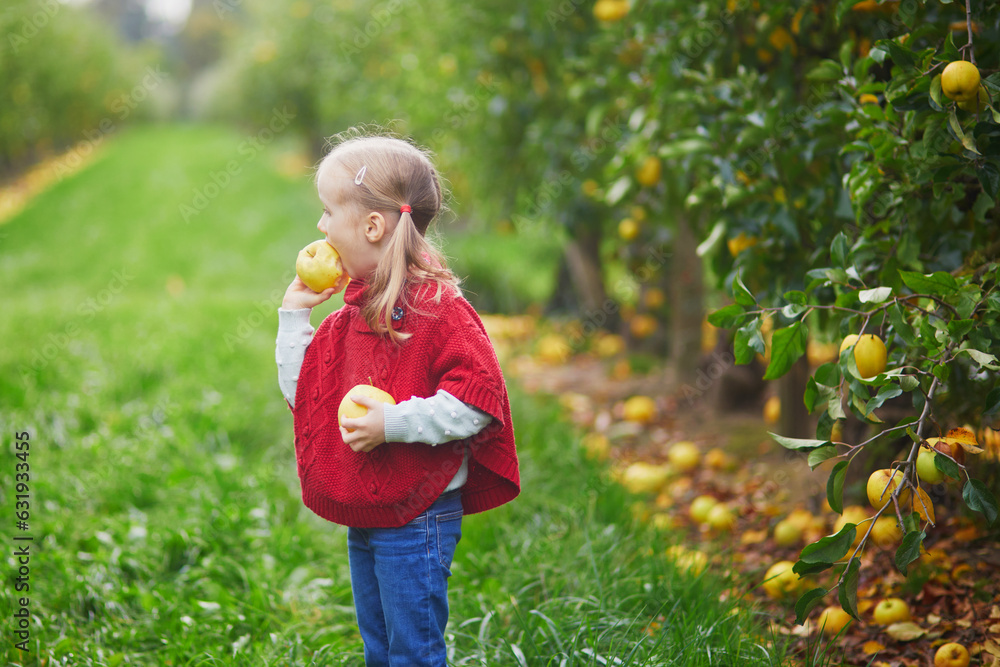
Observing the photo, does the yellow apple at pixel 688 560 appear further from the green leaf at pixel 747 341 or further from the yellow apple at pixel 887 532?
the green leaf at pixel 747 341

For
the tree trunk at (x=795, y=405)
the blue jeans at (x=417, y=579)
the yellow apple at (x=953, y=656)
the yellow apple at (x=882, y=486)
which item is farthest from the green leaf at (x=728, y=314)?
the tree trunk at (x=795, y=405)

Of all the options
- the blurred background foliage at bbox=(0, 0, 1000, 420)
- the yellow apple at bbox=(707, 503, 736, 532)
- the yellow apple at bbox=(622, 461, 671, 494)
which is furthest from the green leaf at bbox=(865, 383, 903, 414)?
the yellow apple at bbox=(622, 461, 671, 494)

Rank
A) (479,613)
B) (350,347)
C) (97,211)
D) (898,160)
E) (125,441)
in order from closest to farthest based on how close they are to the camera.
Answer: (350,347) < (898,160) < (479,613) < (125,441) < (97,211)

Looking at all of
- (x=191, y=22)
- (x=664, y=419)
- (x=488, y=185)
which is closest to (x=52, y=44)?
(x=488, y=185)

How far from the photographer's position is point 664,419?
13.5ft

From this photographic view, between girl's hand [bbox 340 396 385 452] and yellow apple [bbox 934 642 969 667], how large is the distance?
1.44 metres

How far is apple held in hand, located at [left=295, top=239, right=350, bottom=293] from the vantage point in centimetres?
156

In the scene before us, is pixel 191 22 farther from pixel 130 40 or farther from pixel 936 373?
pixel 936 373

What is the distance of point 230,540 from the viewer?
8.30ft

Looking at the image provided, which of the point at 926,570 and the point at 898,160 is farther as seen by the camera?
the point at 926,570

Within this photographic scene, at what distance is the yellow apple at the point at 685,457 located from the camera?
132 inches

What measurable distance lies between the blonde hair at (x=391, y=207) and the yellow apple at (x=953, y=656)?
4.77 ft

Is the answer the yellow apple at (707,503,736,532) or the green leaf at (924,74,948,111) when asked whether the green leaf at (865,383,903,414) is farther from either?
the yellow apple at (707,503,736,532)

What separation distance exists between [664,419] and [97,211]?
11.4m
